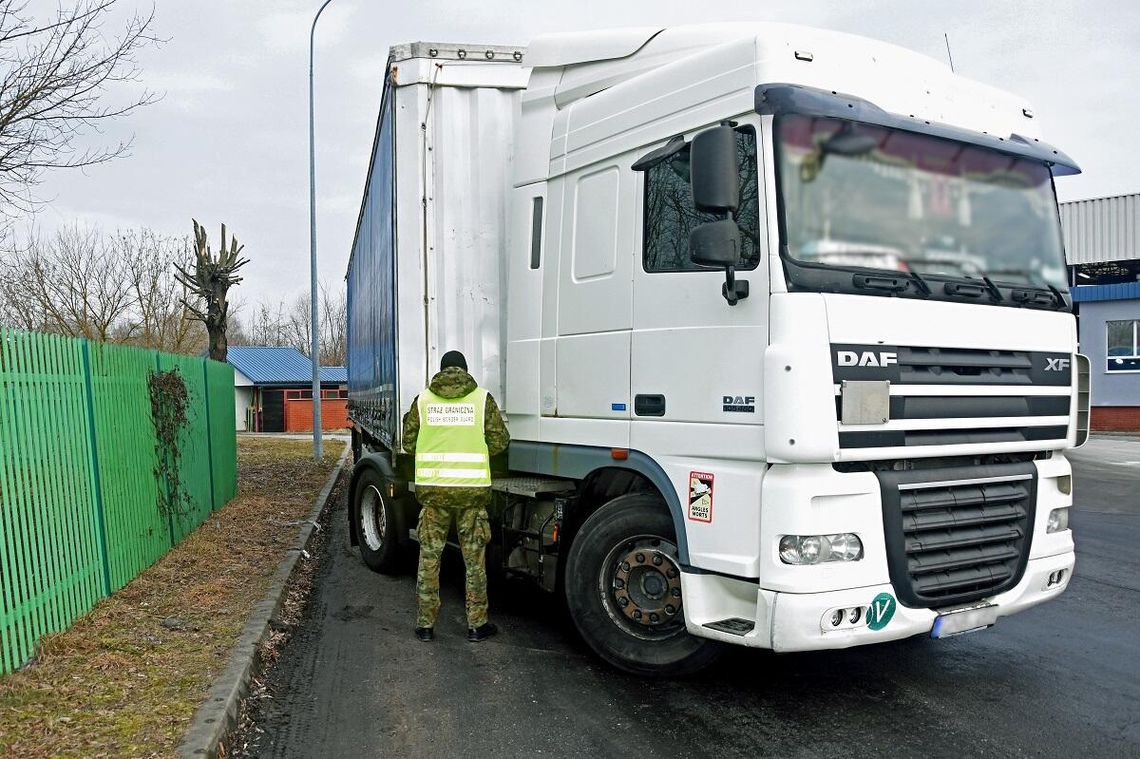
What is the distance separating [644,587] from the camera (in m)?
4.84

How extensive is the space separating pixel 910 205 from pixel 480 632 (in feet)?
12.1

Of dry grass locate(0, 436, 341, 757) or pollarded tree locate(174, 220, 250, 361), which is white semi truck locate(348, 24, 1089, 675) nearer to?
dry grass locate(0, 436, 341, 757)

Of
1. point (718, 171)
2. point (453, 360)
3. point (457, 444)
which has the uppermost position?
point (718, 171)

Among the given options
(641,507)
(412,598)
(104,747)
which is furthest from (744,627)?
(412,598)

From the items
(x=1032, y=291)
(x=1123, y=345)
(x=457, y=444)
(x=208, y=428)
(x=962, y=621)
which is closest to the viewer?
(x=962, y=621)

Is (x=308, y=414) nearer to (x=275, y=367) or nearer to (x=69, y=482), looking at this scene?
(x=275, y=367)

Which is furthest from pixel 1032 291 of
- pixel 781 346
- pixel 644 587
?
pixel 644 587

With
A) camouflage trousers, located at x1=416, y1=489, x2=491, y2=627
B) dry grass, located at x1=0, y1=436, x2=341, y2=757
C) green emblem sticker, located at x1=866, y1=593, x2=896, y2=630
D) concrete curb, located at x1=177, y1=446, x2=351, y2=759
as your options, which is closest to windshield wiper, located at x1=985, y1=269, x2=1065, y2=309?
green emblem sticker, located at x1=866, y1=593, x2=896, y2=630

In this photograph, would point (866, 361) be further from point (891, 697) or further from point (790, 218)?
point (891, 697)

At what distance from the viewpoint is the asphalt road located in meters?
4.11

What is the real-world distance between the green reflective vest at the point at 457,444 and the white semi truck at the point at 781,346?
350 mm

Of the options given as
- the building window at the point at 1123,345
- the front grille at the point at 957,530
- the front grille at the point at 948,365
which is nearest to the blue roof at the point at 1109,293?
the building window at the point at 1123,345

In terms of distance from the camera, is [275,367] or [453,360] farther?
[275,367]

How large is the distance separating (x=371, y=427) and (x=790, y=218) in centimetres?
609
